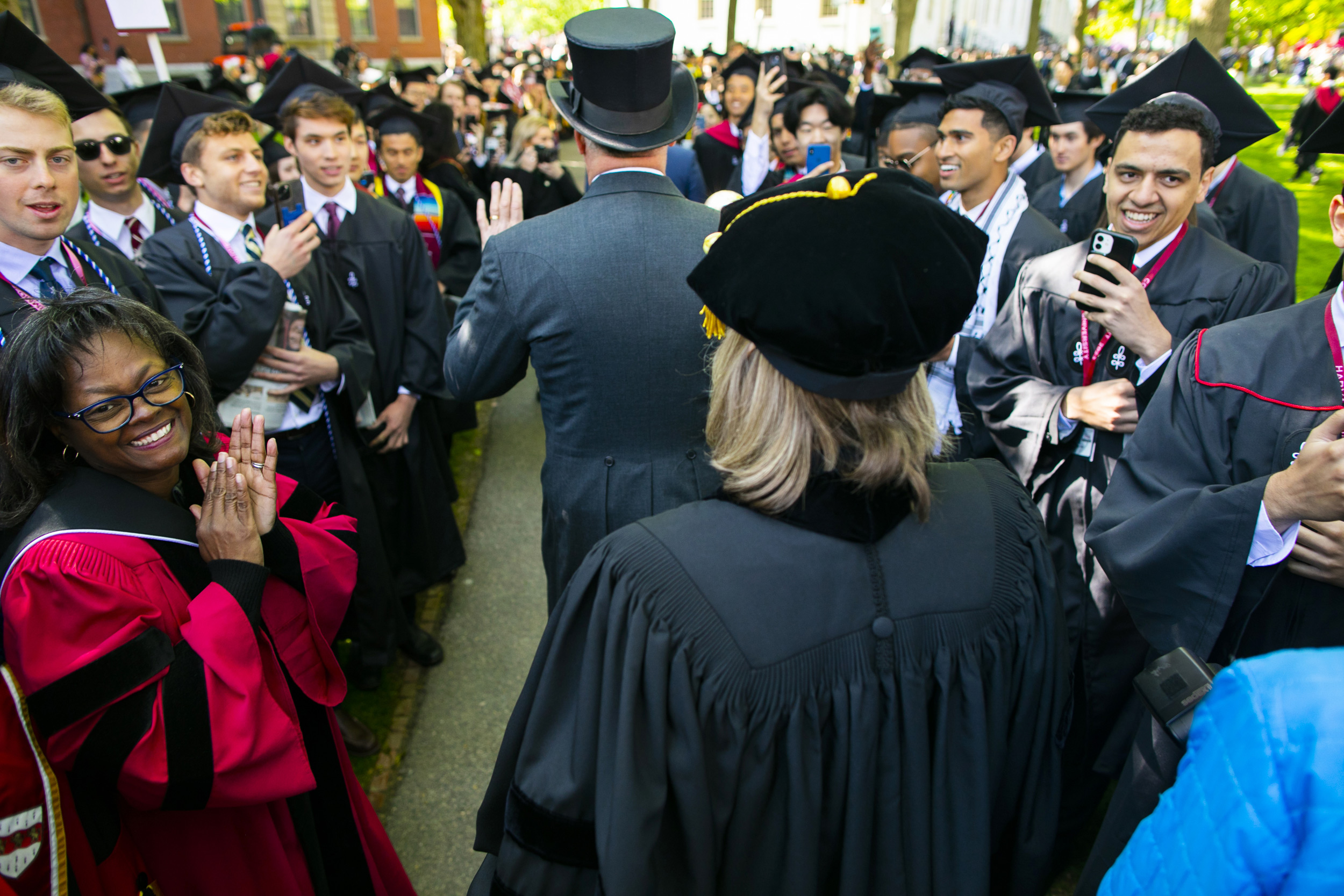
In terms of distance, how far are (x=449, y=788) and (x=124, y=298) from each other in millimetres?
2050

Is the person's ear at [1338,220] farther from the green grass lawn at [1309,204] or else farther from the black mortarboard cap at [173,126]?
the black mortarboard cap at [173,126]

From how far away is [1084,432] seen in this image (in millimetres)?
2678

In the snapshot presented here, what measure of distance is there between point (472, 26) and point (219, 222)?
18807 mm

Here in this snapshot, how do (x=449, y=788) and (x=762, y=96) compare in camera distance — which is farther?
(x=762, y=96)

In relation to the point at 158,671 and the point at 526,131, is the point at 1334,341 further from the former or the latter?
the point at 526,131

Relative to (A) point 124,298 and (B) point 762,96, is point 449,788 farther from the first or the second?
(B) point 762,96

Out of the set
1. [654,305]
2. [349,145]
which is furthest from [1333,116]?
[349,145]

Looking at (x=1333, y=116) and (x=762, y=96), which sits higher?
(x=1333, y=116)

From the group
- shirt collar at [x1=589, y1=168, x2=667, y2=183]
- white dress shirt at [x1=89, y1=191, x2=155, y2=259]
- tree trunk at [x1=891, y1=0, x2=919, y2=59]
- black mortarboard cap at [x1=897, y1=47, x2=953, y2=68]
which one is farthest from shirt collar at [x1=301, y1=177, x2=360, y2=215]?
tree trunk at [x1=891, y1=0, x2=919, y2=59]

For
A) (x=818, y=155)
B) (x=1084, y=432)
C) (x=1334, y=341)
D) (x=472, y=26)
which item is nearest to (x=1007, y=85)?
(x=818, y=155)

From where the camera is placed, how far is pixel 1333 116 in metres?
2.14

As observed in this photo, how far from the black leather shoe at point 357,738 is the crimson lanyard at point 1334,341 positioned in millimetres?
3281

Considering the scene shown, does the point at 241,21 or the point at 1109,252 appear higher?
the point at 1109,252

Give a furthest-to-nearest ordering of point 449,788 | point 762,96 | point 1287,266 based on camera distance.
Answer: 1. point 762,96
2. point 1287,266
3. point 449,788
